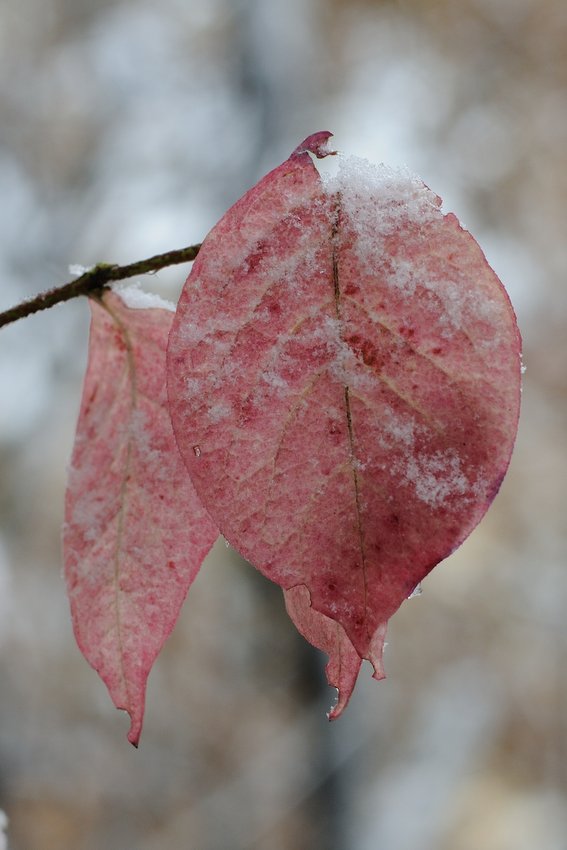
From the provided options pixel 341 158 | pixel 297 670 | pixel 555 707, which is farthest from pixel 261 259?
A: pixel 555 707

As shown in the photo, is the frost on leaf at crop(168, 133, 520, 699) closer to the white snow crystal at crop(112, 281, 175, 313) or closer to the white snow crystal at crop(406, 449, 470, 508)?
the white snow crystal at crop(406, 449, 470, 508)

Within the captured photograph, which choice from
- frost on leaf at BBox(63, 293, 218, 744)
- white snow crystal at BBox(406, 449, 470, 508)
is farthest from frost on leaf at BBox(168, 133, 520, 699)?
frost on leaf at BBox(63, 293, 218, 744)

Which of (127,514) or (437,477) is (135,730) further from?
(437,477)

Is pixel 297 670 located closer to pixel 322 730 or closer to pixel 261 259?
pixel 322 730

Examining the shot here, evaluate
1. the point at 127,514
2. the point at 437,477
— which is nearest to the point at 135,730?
the point at 127,514

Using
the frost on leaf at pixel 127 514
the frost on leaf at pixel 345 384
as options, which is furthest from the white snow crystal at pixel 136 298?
the frost on leaf at pixel 345 384
